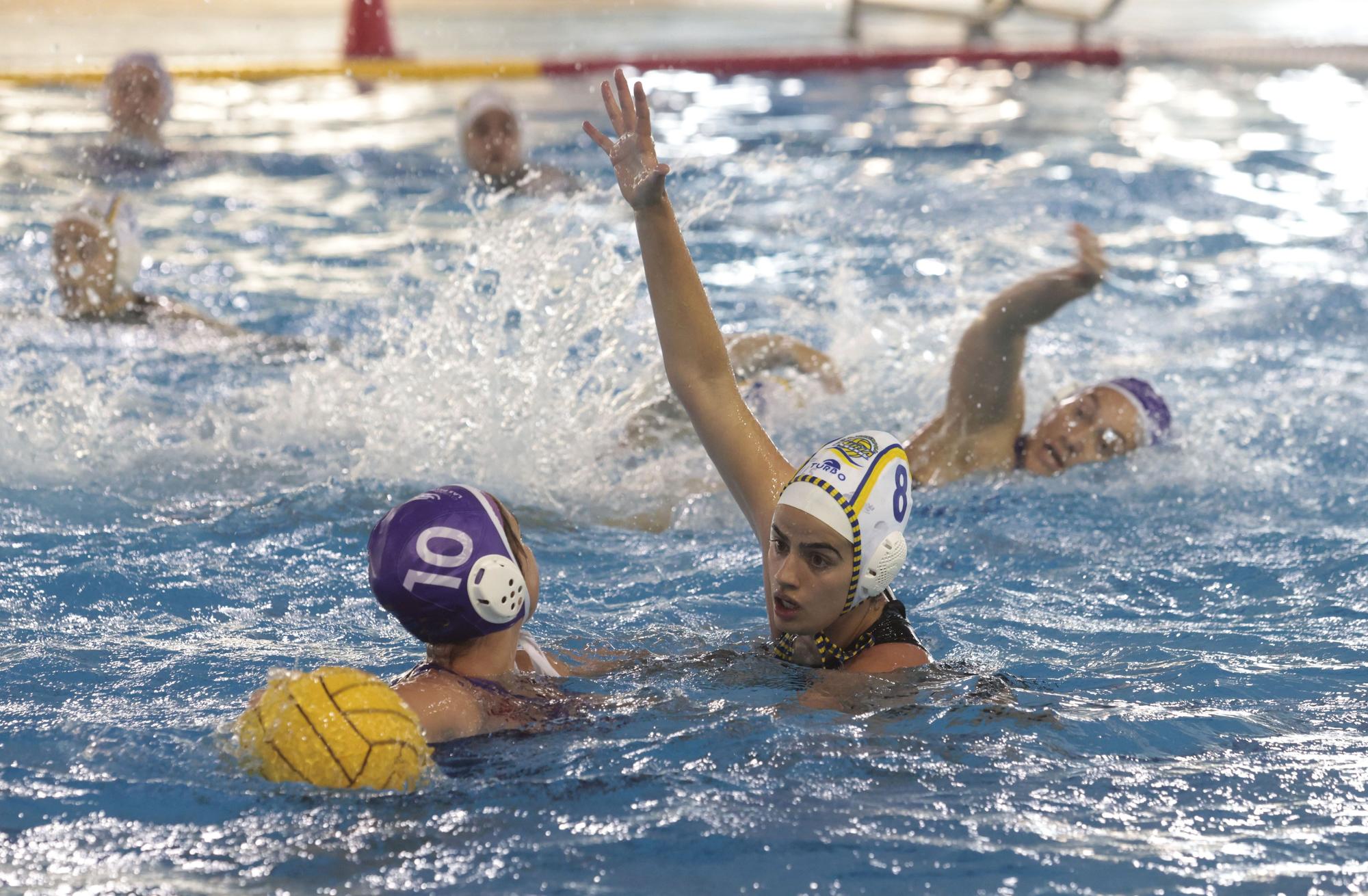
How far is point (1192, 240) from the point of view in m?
7.80

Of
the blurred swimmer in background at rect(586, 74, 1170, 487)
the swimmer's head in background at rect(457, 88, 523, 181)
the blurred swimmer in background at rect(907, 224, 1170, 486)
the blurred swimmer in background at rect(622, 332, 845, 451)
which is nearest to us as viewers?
the blurred swimmer in background at rect(586, 74, 1170, 487)

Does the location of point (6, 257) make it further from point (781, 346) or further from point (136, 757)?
point (136, 757)

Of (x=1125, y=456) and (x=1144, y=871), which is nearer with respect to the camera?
(x=1144, y=871)

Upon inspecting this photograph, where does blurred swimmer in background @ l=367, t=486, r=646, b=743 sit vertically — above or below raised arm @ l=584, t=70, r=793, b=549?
below

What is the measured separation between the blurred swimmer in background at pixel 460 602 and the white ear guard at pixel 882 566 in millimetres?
631

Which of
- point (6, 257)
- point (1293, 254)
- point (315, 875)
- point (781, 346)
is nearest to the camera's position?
point (315, 875)

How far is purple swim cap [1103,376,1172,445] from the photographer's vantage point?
15.4ft

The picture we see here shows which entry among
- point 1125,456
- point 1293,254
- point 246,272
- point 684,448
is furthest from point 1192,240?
point 246,272

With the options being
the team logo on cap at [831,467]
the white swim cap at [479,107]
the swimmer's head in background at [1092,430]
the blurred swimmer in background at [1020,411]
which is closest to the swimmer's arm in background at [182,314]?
the white swim cap at [479,107]

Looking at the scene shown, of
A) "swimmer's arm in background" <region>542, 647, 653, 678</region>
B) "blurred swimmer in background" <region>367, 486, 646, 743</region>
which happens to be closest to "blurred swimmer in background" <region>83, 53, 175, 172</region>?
"swimmer's arm in background" <region>542, 647, 653, 678</region>

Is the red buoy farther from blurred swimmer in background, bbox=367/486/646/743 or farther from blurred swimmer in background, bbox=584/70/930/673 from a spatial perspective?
blurred swimmer in background, bbox=367/486/646/743

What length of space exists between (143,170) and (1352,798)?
24.8 ft

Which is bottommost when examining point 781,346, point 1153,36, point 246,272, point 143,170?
point 781,346

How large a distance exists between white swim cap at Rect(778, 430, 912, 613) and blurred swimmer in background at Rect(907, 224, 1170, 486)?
5.25 feet
